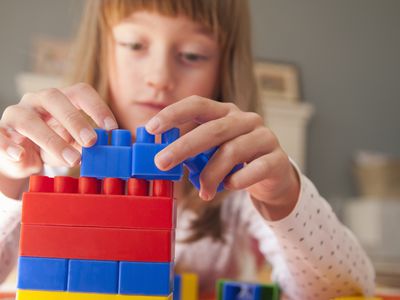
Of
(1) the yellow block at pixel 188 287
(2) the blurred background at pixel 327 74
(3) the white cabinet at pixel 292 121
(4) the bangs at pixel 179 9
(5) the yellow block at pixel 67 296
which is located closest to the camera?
(5) the yellow block at pixel 67 296

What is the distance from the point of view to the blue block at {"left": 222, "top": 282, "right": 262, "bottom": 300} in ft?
1.66

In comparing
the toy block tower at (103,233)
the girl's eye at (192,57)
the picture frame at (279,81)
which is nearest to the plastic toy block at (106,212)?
the toy block tower at (103,233)

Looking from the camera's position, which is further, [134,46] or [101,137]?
[134,46]

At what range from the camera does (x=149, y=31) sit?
0.59 m

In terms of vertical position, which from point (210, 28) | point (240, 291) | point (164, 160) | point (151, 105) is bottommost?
point (240, 291)

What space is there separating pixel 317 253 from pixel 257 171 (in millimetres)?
167

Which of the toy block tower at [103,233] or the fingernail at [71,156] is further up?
the fingernail at [71,156]

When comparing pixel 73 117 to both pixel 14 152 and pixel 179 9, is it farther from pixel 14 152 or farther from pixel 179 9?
pixel 179 9

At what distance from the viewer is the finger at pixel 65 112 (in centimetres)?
31

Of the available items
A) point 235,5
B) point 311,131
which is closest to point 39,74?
point 311,131

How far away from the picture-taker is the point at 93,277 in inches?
11.4

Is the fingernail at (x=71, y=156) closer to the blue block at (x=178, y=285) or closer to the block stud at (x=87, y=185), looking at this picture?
the block stud at (x=87, y=185)

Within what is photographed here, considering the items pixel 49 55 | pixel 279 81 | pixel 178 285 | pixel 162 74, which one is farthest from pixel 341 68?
pixel 178 285

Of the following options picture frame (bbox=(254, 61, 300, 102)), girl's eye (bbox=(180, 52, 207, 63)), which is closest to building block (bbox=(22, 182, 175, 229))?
girl's eye (bbox=(180, 52, 207, 63))
